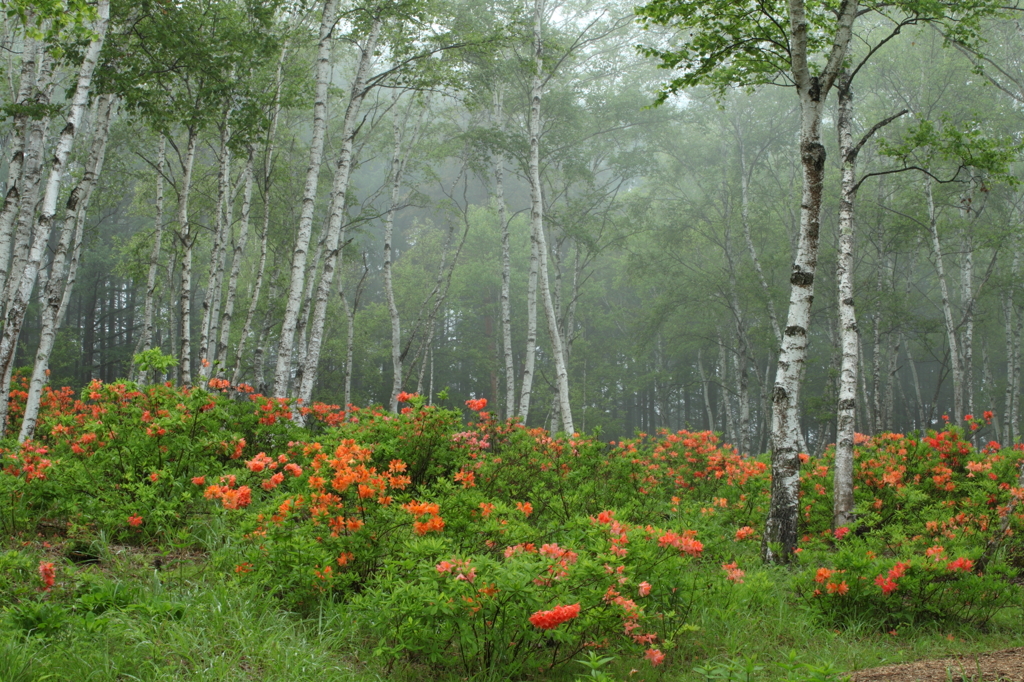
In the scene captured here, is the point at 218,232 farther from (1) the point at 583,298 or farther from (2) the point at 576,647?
(1) the point at 583,298

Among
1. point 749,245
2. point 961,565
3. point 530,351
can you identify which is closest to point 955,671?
point 961,565

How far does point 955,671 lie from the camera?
309 centimetres

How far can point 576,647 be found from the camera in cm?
336

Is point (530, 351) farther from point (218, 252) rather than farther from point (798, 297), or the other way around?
point (798, 297)

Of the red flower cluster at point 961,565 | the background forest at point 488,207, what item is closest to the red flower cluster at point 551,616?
the red flower cluster at point 961,565

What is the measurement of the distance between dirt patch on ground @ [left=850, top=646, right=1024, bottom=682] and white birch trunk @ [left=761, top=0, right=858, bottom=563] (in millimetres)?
2286

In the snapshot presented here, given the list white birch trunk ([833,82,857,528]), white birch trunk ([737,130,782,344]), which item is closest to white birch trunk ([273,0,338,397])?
white birch trunk ([833,82,857,528])

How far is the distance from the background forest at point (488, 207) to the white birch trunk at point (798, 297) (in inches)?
57.0

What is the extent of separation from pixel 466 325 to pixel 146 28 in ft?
78.1

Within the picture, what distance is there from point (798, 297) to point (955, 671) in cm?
359

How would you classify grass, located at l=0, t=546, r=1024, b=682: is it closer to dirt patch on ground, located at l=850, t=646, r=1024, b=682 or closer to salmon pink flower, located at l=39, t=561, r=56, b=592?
salmon pink flower, located at l=39, t=561, r=56, b=592

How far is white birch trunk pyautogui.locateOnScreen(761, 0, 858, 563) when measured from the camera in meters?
5.76

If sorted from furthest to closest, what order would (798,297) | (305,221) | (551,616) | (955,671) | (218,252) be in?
(218,252) → (305,221) → (798,297) → (955,671) → (551,616)

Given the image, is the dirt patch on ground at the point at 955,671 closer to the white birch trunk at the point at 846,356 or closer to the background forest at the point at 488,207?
the white birch trunk at the point at 846,356
